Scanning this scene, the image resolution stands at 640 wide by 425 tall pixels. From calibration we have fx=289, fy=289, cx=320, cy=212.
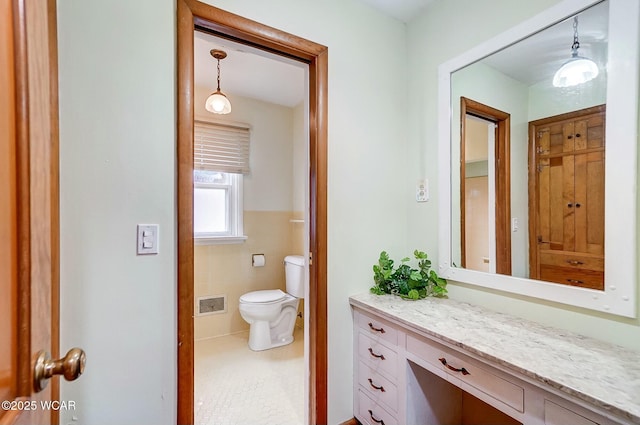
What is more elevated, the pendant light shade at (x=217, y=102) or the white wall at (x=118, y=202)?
the pendant light shade at (x=217, y=102)

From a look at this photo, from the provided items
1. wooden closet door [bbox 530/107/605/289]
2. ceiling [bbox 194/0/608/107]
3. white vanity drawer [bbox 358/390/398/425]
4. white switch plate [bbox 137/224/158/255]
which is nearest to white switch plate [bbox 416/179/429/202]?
wooden closet door [bbox 530/107/605/289]

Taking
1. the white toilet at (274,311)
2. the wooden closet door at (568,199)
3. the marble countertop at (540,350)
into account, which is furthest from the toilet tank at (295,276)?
the wooden closet door at (568,199)

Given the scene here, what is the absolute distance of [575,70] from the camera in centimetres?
117

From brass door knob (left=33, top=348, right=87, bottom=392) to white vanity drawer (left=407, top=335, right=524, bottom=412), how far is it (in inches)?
46.1

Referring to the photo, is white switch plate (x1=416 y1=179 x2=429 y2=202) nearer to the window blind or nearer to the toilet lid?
the toilet lid

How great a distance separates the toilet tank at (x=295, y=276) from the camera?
2756mm

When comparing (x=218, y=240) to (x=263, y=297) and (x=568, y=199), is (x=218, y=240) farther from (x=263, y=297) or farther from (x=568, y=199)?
(x=568, y=199)

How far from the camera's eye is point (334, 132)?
1.64m

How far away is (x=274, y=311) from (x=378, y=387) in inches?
50.6

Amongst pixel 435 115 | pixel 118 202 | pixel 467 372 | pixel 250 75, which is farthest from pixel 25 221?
pixel 250 75

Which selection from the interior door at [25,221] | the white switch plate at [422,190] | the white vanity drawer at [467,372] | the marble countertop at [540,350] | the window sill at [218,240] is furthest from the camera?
the window sill at [218,240]

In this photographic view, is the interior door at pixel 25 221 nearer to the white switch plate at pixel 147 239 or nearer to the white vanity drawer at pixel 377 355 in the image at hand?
the white switch plate at pixel 147 239

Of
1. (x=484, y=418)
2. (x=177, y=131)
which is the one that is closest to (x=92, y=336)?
(x=177, y=131)

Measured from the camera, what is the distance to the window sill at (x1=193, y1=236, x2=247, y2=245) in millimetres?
2707
